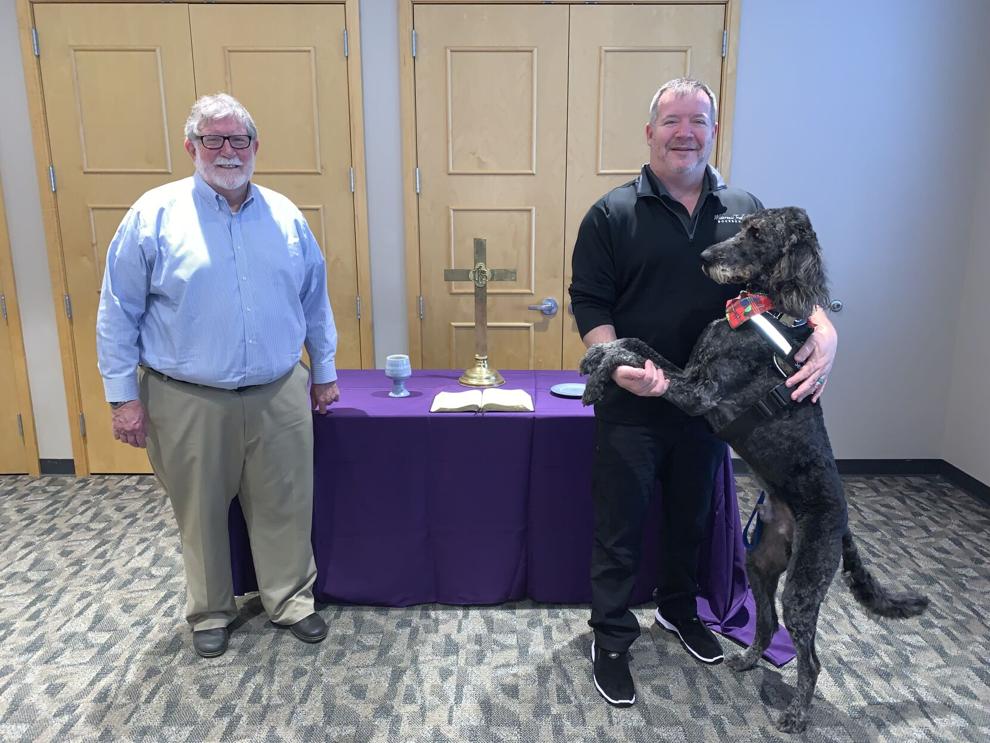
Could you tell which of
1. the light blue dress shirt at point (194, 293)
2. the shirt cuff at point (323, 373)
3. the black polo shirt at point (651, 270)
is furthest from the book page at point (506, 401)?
the light blue dress shirt at point (194, 293)

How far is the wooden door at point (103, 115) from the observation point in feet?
10.0

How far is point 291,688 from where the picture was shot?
1.90 meters

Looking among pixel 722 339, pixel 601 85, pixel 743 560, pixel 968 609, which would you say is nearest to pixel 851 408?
pixel 968 609

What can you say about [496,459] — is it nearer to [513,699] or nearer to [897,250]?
[513,699]

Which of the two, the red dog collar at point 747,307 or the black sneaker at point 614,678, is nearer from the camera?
the red dog collar at point 747,307

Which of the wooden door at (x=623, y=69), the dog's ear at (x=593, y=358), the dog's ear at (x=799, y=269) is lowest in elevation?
the dog's ear at (x=593, y=358)

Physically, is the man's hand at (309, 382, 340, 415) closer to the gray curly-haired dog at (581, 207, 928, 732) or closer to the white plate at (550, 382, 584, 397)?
the white plate at (550, 382, 584, 397)

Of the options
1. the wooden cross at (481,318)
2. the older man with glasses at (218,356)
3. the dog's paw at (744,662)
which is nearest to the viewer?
the older man with glasses at (218,356)

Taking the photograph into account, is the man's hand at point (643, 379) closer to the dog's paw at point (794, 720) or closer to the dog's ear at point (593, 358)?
the dog's ear at point (593, 358)

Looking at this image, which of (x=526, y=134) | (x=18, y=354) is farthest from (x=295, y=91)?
(x=18, y=354)

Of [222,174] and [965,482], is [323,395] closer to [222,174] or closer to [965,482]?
[222,174]

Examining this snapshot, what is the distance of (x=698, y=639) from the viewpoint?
6.72 feet

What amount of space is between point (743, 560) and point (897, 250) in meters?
2.00

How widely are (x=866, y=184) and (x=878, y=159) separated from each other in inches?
4.8
